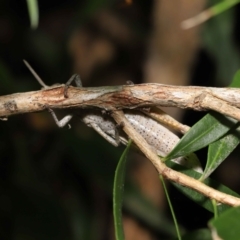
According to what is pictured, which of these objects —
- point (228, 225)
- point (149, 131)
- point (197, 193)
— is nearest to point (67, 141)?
point (149, 131)

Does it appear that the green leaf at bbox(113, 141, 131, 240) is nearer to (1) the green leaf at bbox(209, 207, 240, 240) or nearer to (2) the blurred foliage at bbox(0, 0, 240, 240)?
(1) the green leaf at bbox(209, 207, 240, 240)

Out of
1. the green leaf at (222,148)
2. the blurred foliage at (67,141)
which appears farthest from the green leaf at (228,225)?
the blurred foliage at (67,141)

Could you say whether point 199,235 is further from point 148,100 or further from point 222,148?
point 148,100

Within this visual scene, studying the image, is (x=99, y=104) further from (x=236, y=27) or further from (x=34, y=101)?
(x=236, y=27)

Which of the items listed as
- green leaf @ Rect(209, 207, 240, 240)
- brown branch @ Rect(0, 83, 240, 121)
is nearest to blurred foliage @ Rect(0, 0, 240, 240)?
brown branch @ Rect(0, 83, 240, 121)

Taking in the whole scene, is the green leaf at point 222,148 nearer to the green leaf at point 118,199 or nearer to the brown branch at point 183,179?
the brown branch at point 183,179

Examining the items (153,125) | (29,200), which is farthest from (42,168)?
(153,125)
